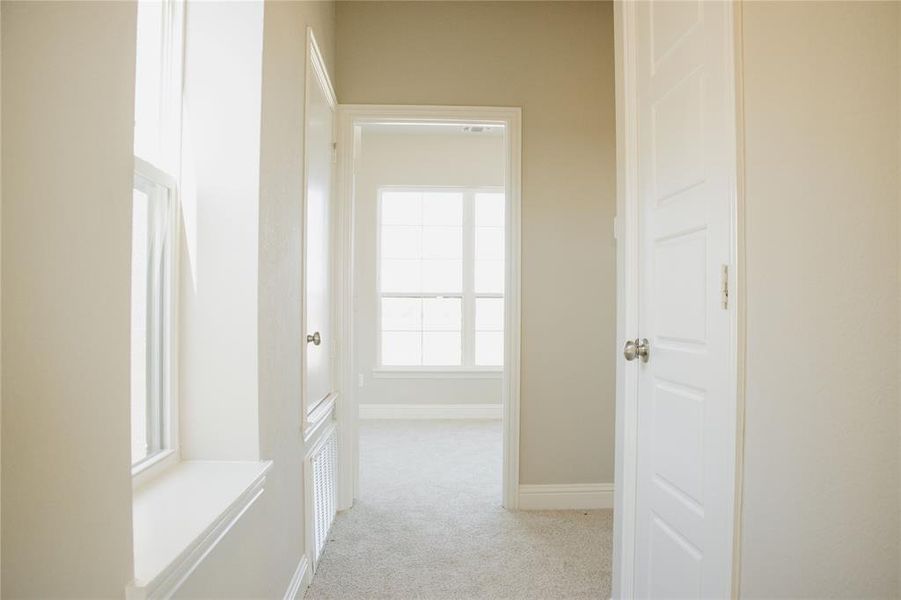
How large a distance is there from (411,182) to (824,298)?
4602 mm

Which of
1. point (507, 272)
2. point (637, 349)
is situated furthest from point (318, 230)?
point (637, 349)

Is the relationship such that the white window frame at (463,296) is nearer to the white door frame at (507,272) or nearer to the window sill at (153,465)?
the white door frame at (507,272)

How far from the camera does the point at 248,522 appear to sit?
1446 mm

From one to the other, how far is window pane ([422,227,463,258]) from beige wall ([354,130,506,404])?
0.46m

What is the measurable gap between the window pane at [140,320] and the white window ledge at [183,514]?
0.13m

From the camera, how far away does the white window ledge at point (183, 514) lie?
36.4 inches

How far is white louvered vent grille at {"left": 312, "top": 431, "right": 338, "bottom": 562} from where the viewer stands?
232 centimetres

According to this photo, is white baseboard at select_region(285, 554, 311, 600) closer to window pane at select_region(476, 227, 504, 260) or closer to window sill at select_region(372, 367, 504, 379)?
window sill at select_region(372, 367, 504, 379)

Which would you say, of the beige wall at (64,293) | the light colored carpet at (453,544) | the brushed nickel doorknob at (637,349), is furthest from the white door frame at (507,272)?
the beige wall at (64,293)

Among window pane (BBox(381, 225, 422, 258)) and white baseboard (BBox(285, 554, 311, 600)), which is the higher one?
window pane (BBox(381, 225, 422, 258))

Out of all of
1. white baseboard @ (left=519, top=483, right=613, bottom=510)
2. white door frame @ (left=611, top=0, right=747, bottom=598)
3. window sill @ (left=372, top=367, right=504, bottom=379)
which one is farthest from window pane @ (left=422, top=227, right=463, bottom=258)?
white door frame @ (left=611, top=0, right=747, bottom=598)

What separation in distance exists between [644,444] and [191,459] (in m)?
1.35

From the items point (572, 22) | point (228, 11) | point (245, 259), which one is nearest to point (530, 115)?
point (572, 22)

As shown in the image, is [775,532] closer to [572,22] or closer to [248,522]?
[248,522]
